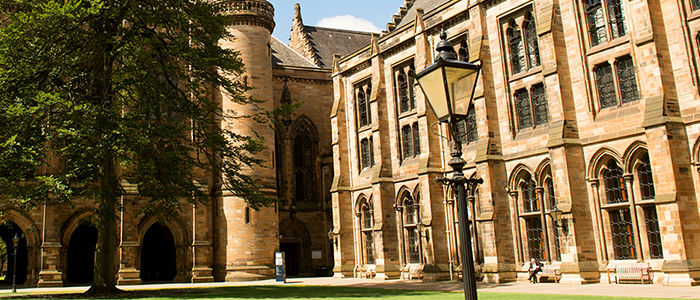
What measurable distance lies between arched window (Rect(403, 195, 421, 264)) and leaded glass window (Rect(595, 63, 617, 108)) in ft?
35.8

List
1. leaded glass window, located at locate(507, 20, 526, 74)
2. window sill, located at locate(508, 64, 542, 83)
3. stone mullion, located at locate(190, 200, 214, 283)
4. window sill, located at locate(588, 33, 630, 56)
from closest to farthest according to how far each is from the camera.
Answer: window sill, located at locate(588, 33, 630, 56)
window sill, located at locate(508, 64, 542, 83)
leaded glass window, located at locate(507, 20, 526, 74)
stone mullion, located at locate(190, 200, 214, 283)

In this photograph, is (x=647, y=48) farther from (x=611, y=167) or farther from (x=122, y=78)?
(x=122, y=78)

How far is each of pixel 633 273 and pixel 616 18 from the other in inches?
347

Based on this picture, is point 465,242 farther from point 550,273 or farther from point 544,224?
point 544,224

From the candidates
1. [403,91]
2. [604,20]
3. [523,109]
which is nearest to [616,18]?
[604,20]

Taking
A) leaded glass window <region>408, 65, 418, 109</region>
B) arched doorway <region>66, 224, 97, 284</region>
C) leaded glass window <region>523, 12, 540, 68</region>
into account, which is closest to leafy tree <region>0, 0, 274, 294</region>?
leaded glass window <region>408, 65, 418, 109</region>

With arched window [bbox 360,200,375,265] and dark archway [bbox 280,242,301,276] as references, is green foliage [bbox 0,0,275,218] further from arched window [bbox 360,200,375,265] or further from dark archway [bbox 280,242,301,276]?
dark archway [bbox 280,242,301,276]

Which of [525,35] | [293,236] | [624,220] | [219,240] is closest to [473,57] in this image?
[525,35]

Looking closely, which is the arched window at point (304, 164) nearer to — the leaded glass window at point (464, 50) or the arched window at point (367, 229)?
the arched window at point (367, 229)

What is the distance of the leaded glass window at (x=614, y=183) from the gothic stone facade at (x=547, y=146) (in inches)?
1.9

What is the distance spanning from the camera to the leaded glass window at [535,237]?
2275 centimetres

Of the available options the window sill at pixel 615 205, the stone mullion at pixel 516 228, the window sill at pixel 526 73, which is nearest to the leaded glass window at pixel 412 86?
the window sill at pixel 526 73

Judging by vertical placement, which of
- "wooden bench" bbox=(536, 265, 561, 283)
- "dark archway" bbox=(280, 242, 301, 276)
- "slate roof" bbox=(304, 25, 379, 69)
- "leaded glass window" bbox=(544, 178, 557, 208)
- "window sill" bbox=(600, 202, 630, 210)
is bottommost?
"wooden bench" bbox=(536, 265, 561, 283)

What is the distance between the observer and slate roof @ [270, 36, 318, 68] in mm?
43219
